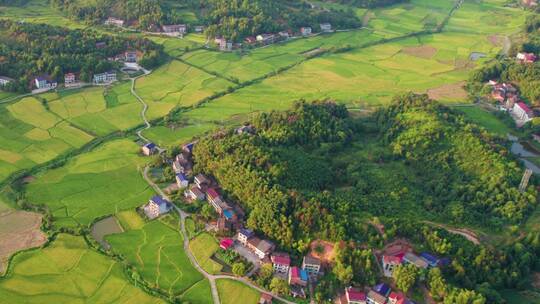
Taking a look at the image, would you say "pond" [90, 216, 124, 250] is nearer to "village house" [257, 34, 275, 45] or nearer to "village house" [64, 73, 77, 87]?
"village house" [64, 73, 77, 87]

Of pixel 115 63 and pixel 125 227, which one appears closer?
pixel 125 227

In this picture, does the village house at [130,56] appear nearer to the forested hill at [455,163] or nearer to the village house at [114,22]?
the village house at [114,22]

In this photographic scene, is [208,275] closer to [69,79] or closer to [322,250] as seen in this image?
[322,250]

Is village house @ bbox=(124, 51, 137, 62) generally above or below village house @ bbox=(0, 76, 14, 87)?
above

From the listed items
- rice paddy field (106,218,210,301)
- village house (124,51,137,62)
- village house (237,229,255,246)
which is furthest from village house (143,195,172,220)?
village house (124,51,137,62)

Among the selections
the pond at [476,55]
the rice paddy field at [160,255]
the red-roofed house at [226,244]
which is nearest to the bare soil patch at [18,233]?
the rice paddy field at [160,255]

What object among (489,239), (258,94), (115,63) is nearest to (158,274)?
(489,239)

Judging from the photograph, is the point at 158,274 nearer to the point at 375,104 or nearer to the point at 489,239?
the point at 489,239
